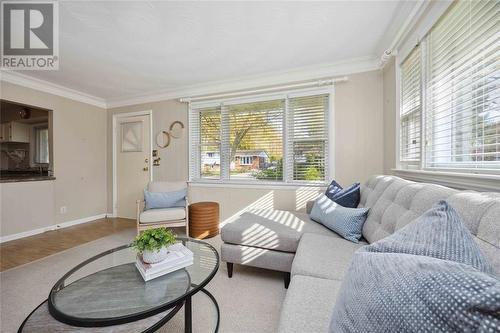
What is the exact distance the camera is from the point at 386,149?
259cm

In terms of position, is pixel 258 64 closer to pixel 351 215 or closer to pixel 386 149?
pixel 386 149

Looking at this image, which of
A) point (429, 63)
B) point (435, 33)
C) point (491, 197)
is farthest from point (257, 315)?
point (435, 33)

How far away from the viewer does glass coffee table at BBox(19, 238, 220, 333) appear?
37.9 inches

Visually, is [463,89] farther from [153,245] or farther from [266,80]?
[266,80]

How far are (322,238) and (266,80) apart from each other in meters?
2.42

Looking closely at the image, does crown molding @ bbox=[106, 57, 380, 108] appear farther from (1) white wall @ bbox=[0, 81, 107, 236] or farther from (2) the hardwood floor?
(2) the hardwood floor

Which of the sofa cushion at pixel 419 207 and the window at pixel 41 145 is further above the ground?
the window at pixel 41 145

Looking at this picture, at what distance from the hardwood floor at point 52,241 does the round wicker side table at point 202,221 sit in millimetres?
1367

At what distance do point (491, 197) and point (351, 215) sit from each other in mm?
948

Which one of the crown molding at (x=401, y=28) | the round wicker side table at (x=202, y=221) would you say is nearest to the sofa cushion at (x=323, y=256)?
the round wicker side table at (x=202, y=221)

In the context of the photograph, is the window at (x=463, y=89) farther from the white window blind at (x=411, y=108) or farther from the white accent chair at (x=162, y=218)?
the white accent chair at (x=162, y=218)

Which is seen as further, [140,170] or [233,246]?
[140,170]

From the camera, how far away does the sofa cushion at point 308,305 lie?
81cm

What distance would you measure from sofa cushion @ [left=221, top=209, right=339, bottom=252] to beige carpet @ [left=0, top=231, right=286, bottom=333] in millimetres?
360
